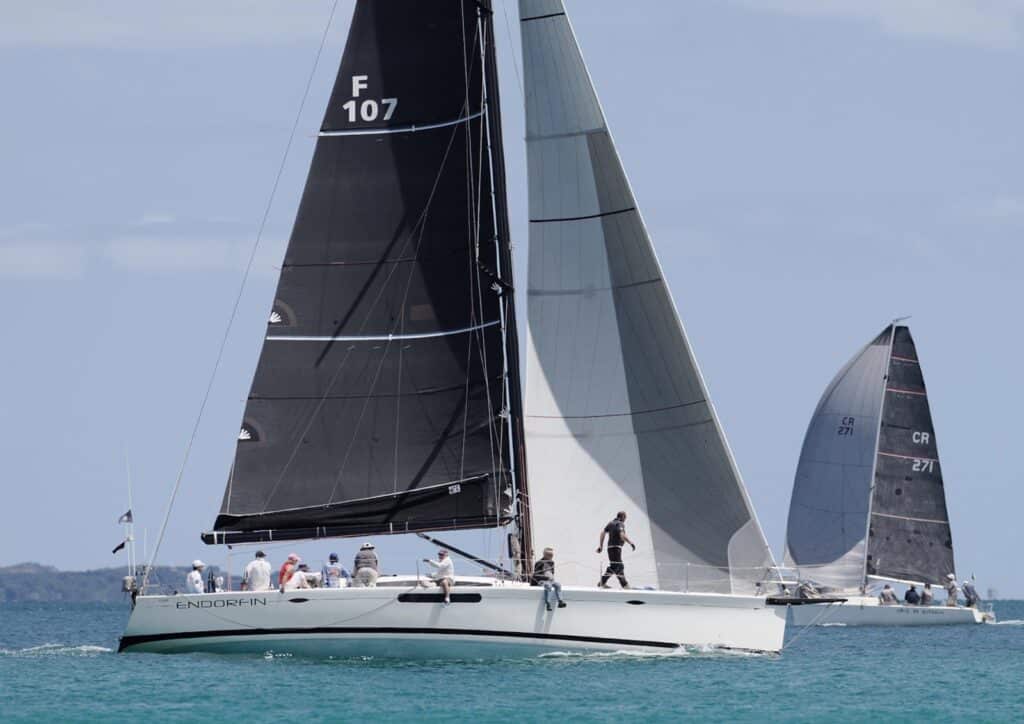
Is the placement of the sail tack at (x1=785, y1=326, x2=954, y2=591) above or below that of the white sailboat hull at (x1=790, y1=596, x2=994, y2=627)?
above

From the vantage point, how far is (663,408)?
28.4 metres

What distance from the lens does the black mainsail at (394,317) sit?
2881 centimetres

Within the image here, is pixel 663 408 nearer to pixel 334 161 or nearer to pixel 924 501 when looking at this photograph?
pixel 334 161

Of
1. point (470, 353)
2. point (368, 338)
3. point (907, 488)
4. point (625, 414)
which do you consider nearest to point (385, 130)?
point (368, 338)

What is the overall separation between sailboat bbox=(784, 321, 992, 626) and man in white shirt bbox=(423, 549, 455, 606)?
31.0m

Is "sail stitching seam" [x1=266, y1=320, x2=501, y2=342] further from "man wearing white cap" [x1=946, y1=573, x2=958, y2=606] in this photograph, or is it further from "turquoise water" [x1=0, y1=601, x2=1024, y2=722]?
"man wearing white cap" [x1=946, y1=573, x2=958, y2=606]

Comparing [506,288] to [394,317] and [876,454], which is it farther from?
[876,454]

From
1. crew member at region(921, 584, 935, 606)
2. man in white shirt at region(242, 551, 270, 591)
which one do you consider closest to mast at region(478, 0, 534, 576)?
man in white shirt at region(242, 551, 270, 591)

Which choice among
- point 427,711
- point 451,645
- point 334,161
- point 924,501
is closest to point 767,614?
point 451,645

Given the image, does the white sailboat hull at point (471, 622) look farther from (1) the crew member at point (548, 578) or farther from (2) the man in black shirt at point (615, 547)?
(2) the man in black shirt at point (615, 547)

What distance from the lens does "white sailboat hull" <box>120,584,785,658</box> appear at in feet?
87.8

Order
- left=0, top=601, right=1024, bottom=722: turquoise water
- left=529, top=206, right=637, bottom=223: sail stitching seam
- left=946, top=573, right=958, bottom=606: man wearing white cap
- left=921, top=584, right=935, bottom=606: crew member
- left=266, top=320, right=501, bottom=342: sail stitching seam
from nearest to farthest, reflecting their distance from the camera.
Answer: left=0, top=601, right=1024, bottom=722: turquoise water → left=529, top=206, right=637, bottom=223: sail stitching seam → left=266, top=320, right=501, bottom=342: sail stitching seam → left=921, top=584, right=935, bottom=606: crew member → left=946, top=573, right=958, bottom=606: man wearing white cap

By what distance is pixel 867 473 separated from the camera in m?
57.4

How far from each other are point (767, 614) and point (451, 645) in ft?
15.7
